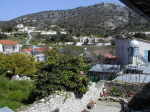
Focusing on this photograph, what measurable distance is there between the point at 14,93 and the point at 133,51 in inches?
445

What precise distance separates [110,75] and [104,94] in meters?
3.37

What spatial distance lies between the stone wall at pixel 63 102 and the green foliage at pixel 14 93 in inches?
64.1

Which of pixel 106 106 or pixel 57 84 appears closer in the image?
pixel 57 84

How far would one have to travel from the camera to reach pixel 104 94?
476 inches

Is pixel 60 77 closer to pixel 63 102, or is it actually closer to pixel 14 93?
pixel 63 102

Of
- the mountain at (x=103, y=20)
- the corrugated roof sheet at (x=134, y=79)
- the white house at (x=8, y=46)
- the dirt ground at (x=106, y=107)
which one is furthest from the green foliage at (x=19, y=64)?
the mountain at (x=103, y=20)

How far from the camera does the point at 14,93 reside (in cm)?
1009

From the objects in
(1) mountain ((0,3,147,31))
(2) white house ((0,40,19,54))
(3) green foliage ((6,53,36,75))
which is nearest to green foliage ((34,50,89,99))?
(3) green foliage ((6,53,36,75))

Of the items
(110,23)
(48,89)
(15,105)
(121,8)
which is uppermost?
(121,8)

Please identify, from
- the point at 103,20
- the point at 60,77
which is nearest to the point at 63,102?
the point at 60,77

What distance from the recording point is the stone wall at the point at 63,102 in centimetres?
716

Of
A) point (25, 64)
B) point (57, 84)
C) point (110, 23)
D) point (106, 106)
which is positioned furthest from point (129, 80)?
point (110, 23)

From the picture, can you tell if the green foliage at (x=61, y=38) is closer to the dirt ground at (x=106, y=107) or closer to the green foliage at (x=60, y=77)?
the dirt ground at (x=106, y=107)

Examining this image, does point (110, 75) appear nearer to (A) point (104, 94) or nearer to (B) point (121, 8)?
(A) point (104, 94)
